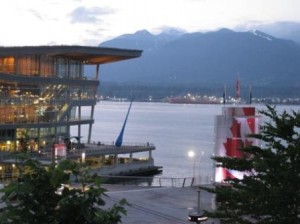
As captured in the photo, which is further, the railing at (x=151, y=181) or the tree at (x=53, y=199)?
the railing at (x=151, y=181)

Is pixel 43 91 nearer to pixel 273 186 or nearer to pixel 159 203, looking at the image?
pixel 159 203

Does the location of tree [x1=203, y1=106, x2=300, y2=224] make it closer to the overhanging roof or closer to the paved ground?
the paved ground

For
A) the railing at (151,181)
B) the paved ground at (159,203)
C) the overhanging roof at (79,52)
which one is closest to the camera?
the paved ground at (159,203)

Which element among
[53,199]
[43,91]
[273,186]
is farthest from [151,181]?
[53,199]

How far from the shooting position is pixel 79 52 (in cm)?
7331

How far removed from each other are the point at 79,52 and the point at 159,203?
162 feet

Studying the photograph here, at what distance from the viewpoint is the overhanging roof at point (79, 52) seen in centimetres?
6694

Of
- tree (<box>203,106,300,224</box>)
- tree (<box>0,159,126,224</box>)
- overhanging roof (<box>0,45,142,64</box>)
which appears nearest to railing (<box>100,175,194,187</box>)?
tree (<box>203,106,300,224</box>)

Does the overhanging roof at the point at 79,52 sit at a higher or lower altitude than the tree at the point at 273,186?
higher

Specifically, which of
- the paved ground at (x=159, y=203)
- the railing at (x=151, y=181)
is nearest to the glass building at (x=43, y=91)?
the railing at (x=151, y=181)

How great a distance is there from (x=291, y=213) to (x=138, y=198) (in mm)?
15824

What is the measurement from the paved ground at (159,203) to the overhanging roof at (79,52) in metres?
39.0

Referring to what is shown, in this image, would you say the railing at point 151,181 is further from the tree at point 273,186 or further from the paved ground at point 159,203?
the tree at point 273,186

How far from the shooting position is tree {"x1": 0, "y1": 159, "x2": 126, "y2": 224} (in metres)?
5.79
